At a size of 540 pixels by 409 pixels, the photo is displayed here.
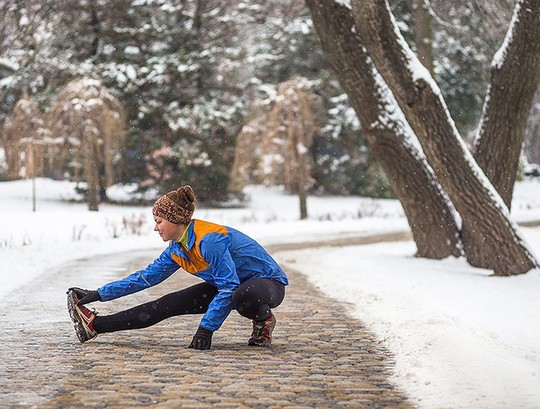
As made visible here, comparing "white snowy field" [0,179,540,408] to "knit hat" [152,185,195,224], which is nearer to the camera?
"white snowy field" [0,179,540,408]

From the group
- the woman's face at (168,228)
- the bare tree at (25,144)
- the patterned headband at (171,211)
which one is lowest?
the woman's face at (168,228)

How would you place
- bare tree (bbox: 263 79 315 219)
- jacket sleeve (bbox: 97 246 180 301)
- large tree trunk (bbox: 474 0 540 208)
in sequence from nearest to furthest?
jacket sleeve (bbox: 97 246 180 301) < large tree trunk (bbox: 474 0 540 208) < bare tree (bbox: 263 79 315 219)

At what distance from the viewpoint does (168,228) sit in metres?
6.46

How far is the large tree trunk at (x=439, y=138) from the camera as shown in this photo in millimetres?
11992

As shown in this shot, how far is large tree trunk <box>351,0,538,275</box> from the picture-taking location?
12.0 meters

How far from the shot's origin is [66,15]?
35062 millimetres

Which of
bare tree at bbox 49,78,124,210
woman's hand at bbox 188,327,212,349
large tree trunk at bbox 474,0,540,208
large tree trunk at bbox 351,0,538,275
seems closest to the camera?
woman's hand at bbox 188,327,212,349

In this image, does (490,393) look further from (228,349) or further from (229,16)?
(229,16)

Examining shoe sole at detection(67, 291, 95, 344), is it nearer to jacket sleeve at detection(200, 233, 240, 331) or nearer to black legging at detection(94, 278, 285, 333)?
black legging at detection(94, 278, 285, 333)

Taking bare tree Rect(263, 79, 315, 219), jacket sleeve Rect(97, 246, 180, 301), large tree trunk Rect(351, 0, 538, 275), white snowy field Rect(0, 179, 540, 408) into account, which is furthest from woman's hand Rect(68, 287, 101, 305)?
bare tree Rect(263, 79, 315, 219)

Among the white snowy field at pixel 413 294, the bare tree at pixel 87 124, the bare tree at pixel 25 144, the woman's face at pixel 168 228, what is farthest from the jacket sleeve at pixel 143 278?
the bare tree at pixel 87 124

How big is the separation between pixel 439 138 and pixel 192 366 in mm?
7074

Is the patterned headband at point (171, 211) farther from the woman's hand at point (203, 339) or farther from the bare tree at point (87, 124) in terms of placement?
the bare tree at point (87, 124)

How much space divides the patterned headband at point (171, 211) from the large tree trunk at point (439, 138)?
6.12 meters
